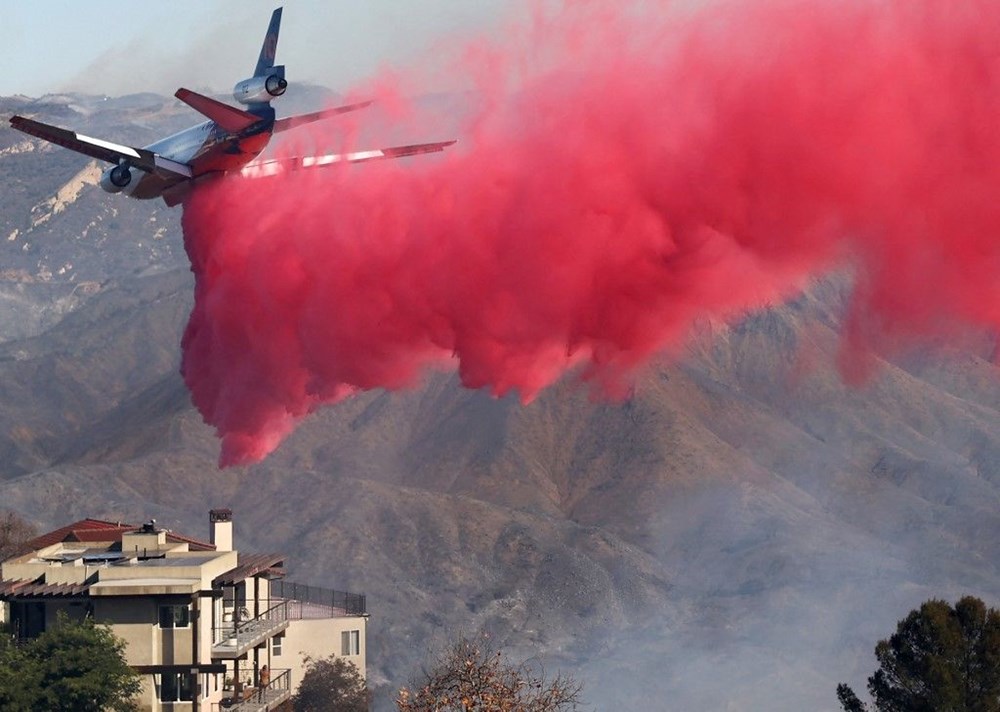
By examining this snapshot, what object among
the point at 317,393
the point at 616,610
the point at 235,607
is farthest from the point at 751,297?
the point at 616,610

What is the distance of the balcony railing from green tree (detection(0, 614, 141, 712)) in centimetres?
620

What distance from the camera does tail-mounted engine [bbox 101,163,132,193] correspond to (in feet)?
251

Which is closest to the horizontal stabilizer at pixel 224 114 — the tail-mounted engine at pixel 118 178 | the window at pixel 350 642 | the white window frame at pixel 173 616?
the tail-mounted engine at pixel 118 178

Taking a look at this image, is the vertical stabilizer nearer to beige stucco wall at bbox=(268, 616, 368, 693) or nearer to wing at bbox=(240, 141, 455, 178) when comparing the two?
wing at bbox=(240, 141, 455, 178)

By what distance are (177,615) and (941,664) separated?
25.9 metres

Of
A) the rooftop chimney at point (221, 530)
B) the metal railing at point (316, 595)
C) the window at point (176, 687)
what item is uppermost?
the metal railing at point (316, 595)

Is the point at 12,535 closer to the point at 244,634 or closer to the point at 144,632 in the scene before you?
the point at 244,634

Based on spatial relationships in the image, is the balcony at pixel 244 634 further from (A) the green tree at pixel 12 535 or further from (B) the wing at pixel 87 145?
(A) the green tree at pixel 12 535

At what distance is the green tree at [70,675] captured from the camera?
6738 centimetres

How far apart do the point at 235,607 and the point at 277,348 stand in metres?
14.0

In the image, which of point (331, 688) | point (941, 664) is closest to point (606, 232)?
point (941, 664)

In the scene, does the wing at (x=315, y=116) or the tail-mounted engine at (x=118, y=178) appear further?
the tail-mounted engine at (x=118, y=178)

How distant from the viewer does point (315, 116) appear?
74.3 meters

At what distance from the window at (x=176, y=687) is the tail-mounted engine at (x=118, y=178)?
18136mm
